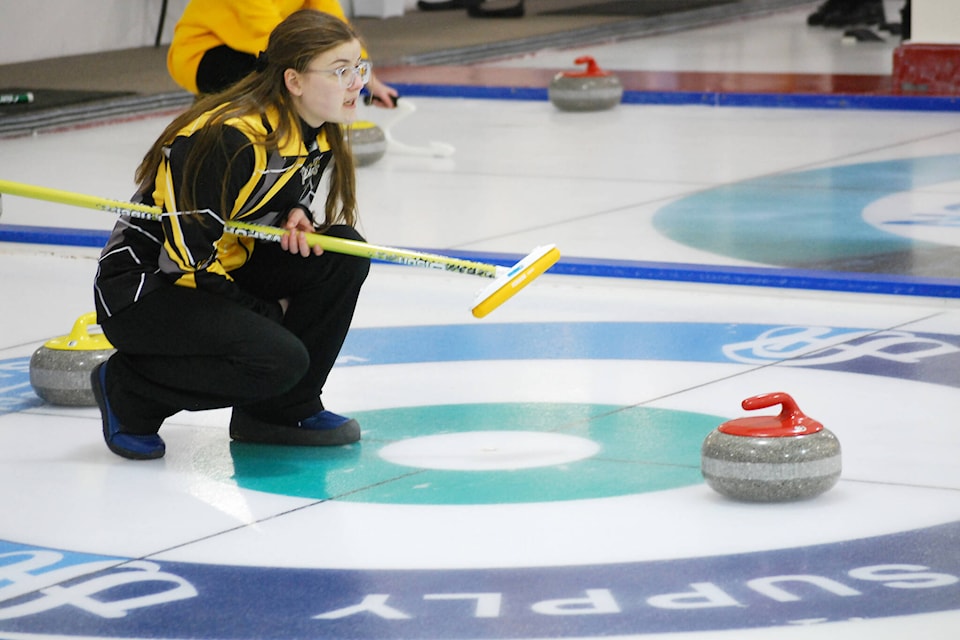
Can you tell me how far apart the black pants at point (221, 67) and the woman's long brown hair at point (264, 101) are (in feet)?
→ 8.82

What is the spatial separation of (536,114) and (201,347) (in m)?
6.93

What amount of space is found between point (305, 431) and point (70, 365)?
0.68 metres

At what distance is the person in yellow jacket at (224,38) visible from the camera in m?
6.26

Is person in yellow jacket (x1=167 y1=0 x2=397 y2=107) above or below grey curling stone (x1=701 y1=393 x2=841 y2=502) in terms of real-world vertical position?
above

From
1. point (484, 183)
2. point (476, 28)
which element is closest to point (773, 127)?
point (484, 183)

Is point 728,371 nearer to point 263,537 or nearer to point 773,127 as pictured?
point 263,537

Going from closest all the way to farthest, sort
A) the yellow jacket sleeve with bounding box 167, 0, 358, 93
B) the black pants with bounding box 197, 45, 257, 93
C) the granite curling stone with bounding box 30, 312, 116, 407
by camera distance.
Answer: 1. the granite curling stone with bounding box 30, 312, 116, 407
2. the yellow jacket sleeve with bounding box 167, 0, 358, 93
3. the black pants with bounding box 197, 45, 257, 93

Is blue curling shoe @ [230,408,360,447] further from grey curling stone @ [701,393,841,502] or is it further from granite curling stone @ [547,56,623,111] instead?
granite curling stone @ [547,56,623,111]

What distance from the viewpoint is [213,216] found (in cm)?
361

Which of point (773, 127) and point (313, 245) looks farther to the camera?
point (773, 127)

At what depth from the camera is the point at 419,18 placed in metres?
16.4

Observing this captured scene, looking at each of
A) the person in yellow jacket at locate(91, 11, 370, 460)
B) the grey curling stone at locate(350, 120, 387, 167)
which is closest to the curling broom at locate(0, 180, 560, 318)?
the person in yellow jacket at locate(91, 11, 370, 460)

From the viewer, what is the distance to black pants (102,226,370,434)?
12.2ft

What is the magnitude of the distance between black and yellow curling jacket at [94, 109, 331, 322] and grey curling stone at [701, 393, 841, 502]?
1074mm
